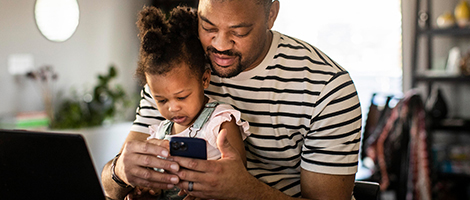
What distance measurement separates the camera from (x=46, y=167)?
921 mm

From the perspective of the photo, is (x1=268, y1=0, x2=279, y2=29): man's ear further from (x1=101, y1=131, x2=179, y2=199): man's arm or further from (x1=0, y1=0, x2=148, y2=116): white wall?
(x1=0, y1=0, x2=148, y2=116): white wall

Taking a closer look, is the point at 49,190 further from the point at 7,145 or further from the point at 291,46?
the point at 291,46

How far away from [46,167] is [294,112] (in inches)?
30.6

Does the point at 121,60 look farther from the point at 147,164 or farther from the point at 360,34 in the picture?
the point at 147,164

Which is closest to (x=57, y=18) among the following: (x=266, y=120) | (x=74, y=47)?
(x=74, y=47)

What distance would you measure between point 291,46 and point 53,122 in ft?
8.58

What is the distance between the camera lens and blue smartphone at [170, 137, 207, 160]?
3.31ft

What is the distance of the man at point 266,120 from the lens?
3.55 feet

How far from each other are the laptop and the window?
11.4 feet

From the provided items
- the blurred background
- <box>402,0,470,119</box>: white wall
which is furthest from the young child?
<box>402,0,470,119</box>: white wall

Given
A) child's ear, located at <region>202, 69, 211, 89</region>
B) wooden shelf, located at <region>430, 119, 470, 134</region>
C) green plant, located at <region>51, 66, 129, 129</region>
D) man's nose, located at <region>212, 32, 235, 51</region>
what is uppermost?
man's nose, located at <region>212, 32, 235, 51</region>

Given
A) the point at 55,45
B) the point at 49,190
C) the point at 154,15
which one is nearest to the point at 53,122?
the point at 55,45

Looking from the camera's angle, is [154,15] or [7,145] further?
[154,15]

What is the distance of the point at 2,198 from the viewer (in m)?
1.00
